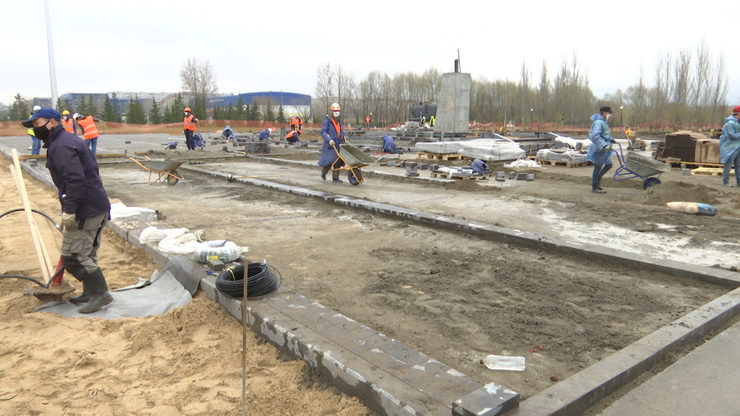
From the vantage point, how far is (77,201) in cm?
379

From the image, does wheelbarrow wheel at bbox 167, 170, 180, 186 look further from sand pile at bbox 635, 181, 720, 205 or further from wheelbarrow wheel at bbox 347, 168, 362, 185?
sand pile at bbox 635, 181, 720, 205

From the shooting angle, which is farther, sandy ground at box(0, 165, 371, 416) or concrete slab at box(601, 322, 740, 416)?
sandy ground at box(0, 165, 371, 416)

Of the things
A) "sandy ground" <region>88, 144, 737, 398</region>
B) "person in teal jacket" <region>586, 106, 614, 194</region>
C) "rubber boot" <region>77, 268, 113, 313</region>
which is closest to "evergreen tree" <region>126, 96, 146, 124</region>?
"sandy ground" <region>88, 144, 737, 398</region>

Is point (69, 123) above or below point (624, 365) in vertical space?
above

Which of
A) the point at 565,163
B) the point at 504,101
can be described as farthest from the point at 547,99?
the point at 565,163

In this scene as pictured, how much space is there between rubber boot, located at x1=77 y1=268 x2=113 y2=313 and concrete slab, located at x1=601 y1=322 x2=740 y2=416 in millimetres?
3815

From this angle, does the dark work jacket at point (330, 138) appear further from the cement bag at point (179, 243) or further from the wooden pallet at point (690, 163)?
the wooden pallet at point (690, 163)

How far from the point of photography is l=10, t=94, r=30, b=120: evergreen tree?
4931 cm

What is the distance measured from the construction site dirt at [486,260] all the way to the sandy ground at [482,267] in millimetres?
16

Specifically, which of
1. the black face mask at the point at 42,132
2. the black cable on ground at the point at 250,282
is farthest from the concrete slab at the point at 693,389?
the black face mask at the point at 42,132

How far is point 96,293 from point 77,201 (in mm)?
815

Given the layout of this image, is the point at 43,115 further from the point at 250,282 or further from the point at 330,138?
the point at 330,138

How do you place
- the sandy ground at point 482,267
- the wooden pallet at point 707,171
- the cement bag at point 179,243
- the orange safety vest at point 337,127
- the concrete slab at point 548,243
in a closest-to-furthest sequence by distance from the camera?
the sandy ground at point 482,267
the concrete slab at point 548,243
the cement bag at point 179,243
the orange safety vest at point 337,127
the wooden pallet at point 707,171

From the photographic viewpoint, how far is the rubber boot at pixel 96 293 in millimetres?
3973
